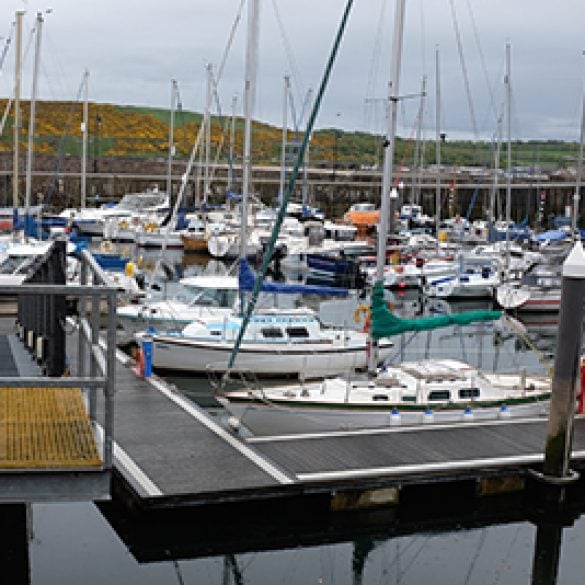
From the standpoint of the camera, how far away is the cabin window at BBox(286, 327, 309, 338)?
24.3 m

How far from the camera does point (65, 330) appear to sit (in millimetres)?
10875

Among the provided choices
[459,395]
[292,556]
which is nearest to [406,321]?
[459,395]

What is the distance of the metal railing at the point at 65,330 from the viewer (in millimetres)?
Result: 8836

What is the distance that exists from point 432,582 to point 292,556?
2123 millimetres

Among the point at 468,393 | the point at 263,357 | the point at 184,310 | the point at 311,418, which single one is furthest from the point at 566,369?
the point at 184,310

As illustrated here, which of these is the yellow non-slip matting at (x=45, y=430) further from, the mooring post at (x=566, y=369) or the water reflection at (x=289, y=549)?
the mooring post at (x=566, y=369)

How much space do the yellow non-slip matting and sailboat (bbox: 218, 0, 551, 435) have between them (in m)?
6.18

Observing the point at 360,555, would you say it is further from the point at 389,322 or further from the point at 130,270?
the point at 130,270

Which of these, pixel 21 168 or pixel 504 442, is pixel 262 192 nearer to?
pixel 21 168

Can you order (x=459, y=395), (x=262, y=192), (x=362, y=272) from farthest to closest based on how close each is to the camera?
(x=262, y=192), (x=362, y=272), (x=459, y=395)

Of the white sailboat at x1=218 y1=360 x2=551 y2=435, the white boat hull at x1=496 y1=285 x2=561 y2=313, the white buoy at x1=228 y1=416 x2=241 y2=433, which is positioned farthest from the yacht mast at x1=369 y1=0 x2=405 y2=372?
the white boat hull at x1=496 y1=285 x2=561 y2=313

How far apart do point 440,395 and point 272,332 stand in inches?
267

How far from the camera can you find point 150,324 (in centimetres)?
2709

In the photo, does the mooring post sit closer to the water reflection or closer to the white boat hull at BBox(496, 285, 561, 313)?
the water reflection
